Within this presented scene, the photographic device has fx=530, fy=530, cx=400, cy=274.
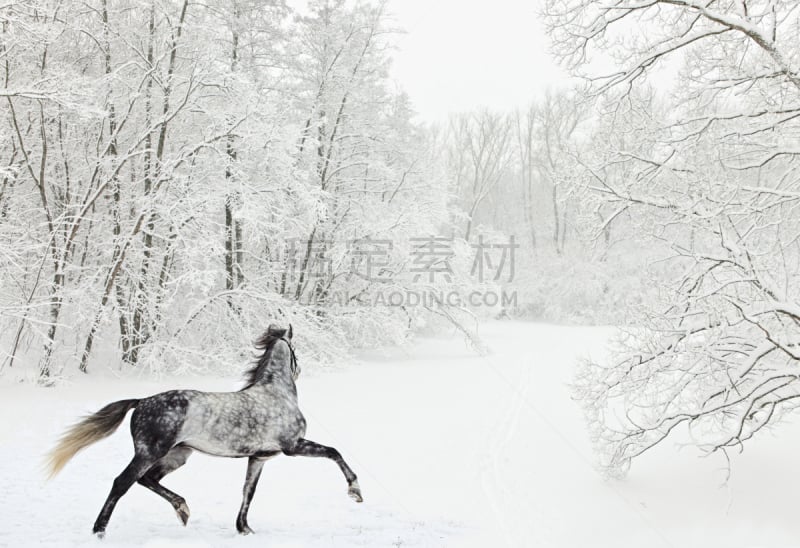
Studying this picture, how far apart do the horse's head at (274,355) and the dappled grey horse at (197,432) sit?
5cm

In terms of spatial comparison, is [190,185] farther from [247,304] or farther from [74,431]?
[74,431]

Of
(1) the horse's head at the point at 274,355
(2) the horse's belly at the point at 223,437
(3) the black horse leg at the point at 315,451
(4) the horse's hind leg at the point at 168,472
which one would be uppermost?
(1) the horse's head at the point at 274,355

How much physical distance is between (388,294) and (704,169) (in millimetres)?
10211

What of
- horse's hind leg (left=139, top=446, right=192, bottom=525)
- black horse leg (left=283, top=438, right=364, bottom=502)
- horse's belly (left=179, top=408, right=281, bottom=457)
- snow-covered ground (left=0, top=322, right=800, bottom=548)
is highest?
horse's belly (left=179, top=408, right=281, bottom=457)

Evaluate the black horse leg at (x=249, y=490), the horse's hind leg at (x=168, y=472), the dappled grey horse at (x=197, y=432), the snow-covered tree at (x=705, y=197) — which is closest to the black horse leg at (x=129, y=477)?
the dappled grey horse at (x=197, y=432)

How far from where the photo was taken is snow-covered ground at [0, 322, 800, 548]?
3770 mm

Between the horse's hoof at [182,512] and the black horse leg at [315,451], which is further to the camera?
the black horse leg at [315,451]

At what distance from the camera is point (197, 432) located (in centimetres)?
307

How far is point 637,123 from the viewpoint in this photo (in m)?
5.71

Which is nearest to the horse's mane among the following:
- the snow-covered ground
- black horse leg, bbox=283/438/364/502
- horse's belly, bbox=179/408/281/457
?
horse's belly, bbox=179/408/281/457

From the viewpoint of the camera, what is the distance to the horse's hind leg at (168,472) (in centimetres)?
314

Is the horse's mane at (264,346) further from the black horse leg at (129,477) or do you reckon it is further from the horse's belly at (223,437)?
the black horse leg at (129,477)

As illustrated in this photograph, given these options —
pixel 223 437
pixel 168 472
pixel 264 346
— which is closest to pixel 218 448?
pixel 223 437

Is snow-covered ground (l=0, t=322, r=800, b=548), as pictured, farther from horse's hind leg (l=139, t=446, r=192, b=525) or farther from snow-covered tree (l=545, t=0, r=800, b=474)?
snow-covered tree (l=545, t=0, r=800, b=474)
